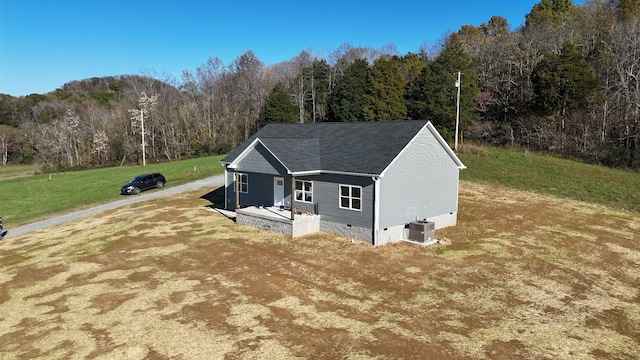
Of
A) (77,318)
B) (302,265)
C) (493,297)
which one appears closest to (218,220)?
(302,265)

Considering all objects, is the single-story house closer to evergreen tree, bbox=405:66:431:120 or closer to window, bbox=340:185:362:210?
window, bbox=340:185:362:210

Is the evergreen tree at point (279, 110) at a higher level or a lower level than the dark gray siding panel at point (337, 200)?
higher

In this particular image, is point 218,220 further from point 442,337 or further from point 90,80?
point 90,80

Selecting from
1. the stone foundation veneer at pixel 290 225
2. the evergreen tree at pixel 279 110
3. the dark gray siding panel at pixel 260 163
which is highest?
the evergreen tree at pixel 279 110

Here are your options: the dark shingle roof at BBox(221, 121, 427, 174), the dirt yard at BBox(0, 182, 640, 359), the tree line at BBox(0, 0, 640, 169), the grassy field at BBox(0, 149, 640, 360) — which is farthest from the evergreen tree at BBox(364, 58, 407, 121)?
the dirt yard at BBox(0, 182, 640, 359)

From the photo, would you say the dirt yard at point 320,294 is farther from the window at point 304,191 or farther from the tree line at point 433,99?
the tree line at point 433,99

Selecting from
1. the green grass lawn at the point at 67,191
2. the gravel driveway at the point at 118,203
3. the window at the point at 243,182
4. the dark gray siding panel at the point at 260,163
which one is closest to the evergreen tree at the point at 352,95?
the green grass lawn at the point at 67,191

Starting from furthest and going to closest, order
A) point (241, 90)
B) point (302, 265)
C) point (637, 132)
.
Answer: point (241, 90), point (637, 132), point (302, 265)
